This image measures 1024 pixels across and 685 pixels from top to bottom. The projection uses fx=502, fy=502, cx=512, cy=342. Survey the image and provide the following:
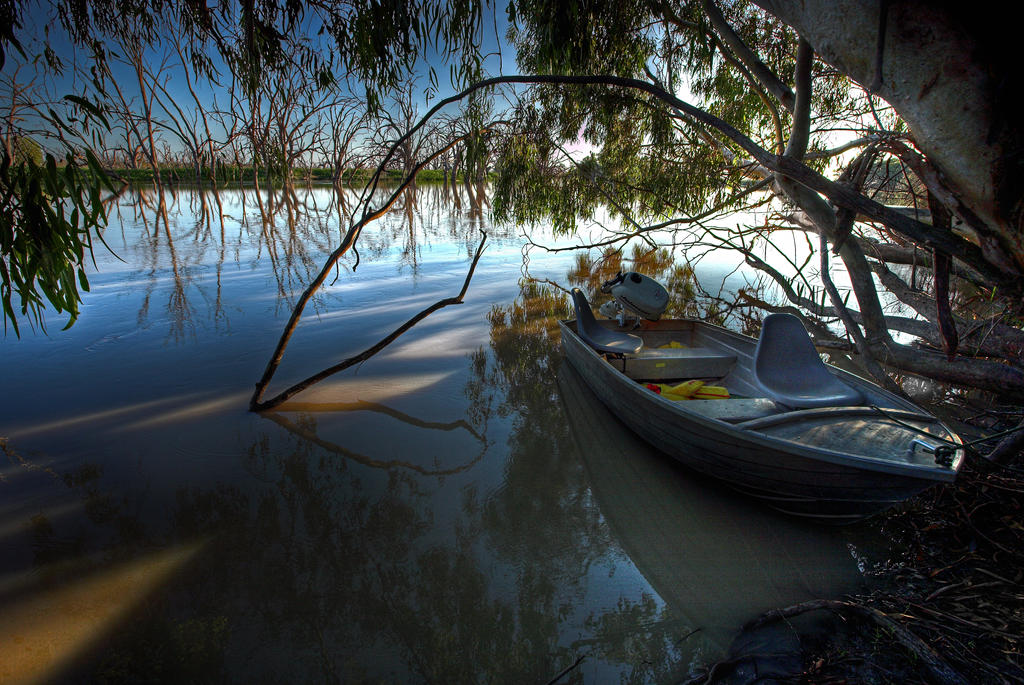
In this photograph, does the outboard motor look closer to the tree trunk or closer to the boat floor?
the boat floor

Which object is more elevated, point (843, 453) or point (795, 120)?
point (795, 120)

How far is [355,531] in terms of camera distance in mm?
2902

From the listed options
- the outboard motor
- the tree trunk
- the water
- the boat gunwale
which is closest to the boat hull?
the boat gunwale

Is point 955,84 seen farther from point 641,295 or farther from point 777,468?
point 641,295

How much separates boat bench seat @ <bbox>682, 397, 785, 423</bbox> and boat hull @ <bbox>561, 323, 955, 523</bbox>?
0.24 meters

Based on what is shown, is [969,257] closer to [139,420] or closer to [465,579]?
[465,579]

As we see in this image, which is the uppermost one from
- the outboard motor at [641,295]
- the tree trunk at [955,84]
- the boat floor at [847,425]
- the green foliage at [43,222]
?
the tree trunk at [955,84]

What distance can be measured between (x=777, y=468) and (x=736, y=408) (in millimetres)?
767

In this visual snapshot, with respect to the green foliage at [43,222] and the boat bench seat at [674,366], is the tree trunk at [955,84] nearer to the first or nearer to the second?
the boat bench seat at [674,366]

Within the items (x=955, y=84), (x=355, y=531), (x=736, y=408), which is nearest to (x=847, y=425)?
(x=736, y=408)

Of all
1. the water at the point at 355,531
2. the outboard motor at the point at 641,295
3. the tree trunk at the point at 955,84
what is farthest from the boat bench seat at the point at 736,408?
the outboard motor at the point at 641,295

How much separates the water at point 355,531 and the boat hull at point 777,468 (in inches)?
8.5

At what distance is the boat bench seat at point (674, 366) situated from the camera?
4.41 m

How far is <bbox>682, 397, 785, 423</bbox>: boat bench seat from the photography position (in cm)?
320
